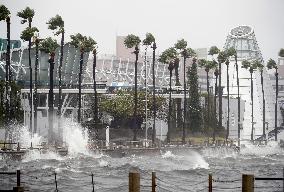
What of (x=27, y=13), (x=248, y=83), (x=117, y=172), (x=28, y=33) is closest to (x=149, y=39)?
(x=28, y=33)

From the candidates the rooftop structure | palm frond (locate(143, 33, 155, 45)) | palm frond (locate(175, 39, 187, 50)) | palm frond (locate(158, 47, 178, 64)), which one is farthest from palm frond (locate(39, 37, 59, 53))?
the rooftop structure

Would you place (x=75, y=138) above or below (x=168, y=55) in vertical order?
below

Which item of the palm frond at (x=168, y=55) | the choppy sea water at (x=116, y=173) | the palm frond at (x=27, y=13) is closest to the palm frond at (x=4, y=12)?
the palm frond at (x=27, y=13)

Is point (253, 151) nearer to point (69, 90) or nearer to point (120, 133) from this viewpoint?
point (120, 133)

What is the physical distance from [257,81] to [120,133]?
5278cm

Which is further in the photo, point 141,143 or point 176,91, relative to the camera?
point 176,91

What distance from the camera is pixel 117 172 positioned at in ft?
112

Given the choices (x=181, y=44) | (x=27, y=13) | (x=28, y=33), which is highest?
(x=27, y=13)

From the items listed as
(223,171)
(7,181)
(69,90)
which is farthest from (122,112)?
(7,181)

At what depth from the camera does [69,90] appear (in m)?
65.6

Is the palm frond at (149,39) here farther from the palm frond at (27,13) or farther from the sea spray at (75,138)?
the palm frond at (27,13)

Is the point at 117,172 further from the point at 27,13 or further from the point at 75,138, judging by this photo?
the point at 27,13

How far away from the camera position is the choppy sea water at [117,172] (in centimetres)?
2642

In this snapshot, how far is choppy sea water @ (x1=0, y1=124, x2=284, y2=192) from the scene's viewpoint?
26422mm
